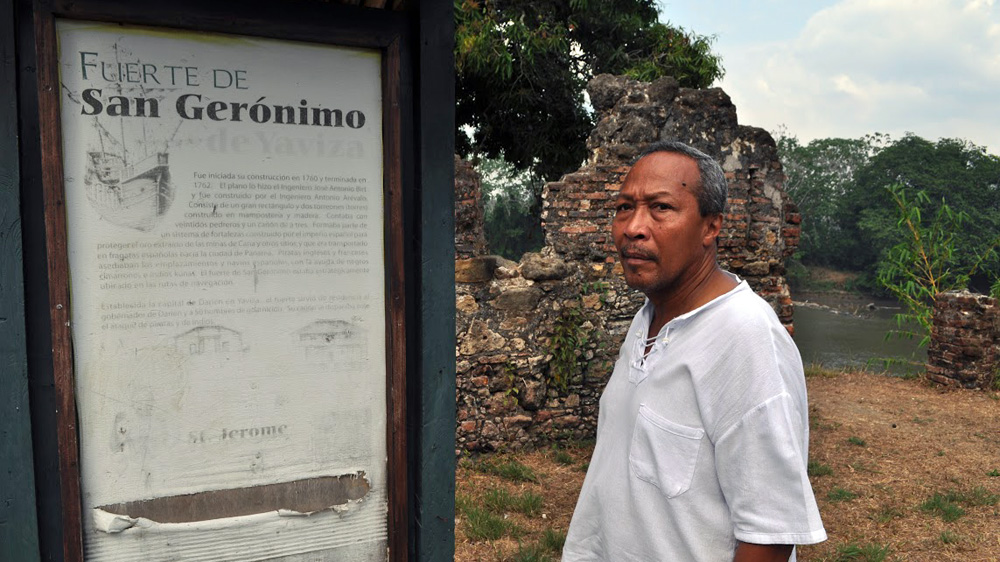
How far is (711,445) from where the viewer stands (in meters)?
1.29

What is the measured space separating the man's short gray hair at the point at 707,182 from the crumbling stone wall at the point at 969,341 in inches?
306

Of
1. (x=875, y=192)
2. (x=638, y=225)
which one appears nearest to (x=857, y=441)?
(x=638, y=225)

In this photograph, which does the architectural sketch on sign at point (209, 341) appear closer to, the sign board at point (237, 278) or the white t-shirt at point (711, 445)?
the sign board at point (237, 278)

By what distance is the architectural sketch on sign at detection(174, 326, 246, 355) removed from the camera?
1.41 meters

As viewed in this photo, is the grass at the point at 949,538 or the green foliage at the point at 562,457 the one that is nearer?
the grass at the point at 949,538

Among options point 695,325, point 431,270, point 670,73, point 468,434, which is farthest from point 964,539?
point 670,73

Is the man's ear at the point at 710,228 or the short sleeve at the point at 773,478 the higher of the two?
the man's ear at the point at 710,228

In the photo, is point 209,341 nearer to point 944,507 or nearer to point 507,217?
point 944,507

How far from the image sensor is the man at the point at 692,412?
1213 mm

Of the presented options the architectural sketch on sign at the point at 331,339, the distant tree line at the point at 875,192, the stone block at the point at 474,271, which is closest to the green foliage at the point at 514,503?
the stone block at the point at 474,271

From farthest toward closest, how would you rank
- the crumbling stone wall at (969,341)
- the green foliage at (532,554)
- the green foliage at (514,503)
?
the crumbling stone wall at (969,341) < the green foliage at (514,503) < the green foliage at (532,554)

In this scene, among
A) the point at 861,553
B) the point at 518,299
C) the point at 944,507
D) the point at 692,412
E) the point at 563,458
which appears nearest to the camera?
the point at 692,412

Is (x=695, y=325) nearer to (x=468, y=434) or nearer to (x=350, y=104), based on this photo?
(x=350, y=104)

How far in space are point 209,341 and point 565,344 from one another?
3.97m
